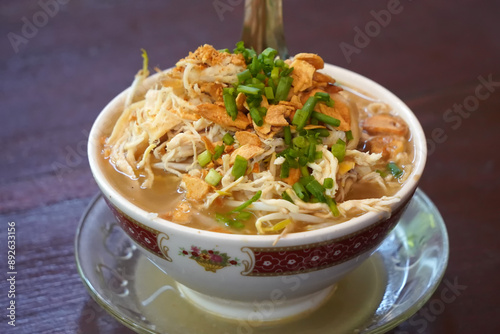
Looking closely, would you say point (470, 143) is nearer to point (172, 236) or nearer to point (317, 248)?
point (317, 248)

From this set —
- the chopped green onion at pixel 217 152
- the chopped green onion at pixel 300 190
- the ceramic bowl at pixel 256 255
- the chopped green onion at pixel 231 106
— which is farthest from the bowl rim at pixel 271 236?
the chopped green onion at pixel 231 106

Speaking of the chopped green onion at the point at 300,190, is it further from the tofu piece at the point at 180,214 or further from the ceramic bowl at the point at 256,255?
the tofu piece at the point at 180,214

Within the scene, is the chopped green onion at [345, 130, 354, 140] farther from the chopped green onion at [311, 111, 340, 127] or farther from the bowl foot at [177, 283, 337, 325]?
the bowl foot at [177, 283, 337, 325]

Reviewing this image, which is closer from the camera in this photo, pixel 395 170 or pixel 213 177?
pixel 213 177

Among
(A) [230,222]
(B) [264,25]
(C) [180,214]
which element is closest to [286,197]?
(A) [230,222]

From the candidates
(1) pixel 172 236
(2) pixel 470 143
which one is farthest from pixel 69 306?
(2) pixel 470 143

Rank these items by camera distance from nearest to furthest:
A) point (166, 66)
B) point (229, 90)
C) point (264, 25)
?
point (229, 90)
point (264, 25)
point (166, 66)

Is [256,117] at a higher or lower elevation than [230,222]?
higher

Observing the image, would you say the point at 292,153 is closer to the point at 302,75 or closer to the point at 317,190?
the point at 317,190
